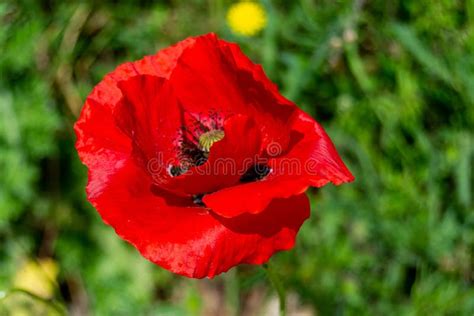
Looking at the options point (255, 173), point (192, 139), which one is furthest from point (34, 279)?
point (255, 173)

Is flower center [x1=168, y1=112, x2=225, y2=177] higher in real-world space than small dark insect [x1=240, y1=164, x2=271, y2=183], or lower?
higher

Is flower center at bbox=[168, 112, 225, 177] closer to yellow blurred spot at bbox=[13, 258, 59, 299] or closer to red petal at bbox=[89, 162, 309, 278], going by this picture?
red petal at bbox=[89, 162, 309, 278]

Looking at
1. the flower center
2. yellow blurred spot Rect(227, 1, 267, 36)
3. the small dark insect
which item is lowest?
yellow blurred spot Rect(227, 1, 267, 36)

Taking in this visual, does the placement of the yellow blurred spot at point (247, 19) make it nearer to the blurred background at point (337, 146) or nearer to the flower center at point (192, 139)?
the blurred background at point (337, 146)

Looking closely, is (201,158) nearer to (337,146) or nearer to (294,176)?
(294,176)

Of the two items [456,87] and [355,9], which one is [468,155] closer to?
[456,87]

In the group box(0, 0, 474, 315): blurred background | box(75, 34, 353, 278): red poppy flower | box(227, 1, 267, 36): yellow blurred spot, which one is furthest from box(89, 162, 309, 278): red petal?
box(227, 1, 267, 36): yellow blurred spot
